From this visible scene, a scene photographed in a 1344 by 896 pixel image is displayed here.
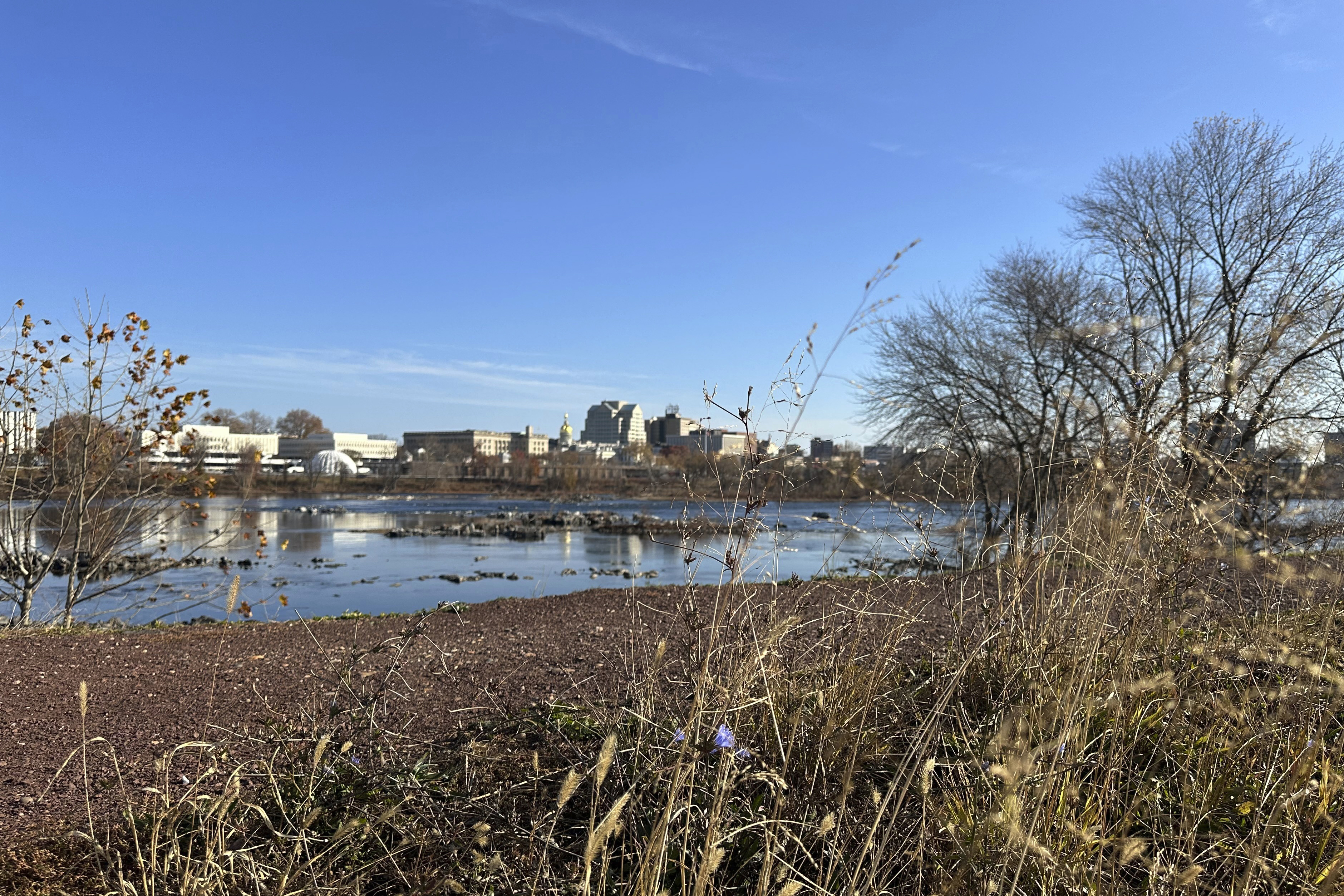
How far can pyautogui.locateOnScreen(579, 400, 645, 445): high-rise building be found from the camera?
14125 cm

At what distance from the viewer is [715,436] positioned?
271cm

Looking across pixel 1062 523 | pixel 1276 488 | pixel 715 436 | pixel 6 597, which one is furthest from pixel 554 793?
pixel 6 597

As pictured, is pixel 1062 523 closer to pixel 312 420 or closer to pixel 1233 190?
pixel 1233 190

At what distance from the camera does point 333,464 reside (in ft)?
306

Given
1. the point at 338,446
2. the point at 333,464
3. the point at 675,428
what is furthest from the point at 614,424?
the point at 675,428

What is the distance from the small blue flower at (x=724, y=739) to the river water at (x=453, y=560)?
420 mm

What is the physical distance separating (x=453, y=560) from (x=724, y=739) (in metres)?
16.3

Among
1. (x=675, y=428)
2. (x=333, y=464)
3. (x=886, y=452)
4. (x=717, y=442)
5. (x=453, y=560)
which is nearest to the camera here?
(x=717, y=442)

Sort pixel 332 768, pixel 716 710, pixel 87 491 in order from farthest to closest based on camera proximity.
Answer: pixel 87 491 < pixel 332 768 < pixel 716 710

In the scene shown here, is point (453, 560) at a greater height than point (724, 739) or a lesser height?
lesser

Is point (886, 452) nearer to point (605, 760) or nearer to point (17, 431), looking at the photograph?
point (17, 431)

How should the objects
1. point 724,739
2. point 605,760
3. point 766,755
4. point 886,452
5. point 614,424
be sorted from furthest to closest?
1. point 614,424
2. point 886,452
3. point 766,755
4. point 724,739
5. point 605,760

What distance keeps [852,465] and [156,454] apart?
7585 millimetres

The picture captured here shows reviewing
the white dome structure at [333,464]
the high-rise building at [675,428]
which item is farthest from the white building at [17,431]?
the white dome structure at [333,464]
